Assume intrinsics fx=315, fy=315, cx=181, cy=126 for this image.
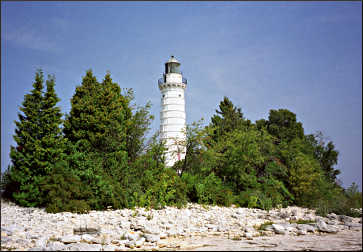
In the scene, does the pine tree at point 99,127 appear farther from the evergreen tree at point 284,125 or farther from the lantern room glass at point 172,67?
the evergreen tree at point 284,125

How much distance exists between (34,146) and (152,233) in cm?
629

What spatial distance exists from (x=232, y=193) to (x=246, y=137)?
3.71m

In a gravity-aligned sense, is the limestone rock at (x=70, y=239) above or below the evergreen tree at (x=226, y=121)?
below

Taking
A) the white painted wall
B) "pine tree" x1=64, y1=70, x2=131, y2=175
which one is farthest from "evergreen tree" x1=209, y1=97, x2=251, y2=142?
"pine tree" x1=64, y1=70, x2=131, y2=175

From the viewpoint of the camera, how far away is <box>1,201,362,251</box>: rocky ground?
298 inches

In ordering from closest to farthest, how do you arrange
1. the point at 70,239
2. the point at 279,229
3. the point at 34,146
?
the point at 70,239 → the point at 279,229 → the point at 34,146

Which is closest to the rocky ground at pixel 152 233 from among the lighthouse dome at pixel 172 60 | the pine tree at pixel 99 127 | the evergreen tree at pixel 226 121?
the pine tree at pixel 99 127

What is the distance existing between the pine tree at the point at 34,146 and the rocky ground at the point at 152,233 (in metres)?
0.69

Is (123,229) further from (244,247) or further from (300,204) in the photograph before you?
(300,204)

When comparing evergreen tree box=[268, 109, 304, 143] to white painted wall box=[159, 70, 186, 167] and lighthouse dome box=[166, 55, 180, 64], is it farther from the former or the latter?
lighthouse dome box=[166, 55, 180, 64]

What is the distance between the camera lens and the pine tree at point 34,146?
12219 millimetres

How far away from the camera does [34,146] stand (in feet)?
40.8

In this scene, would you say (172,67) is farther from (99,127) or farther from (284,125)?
(99,127)

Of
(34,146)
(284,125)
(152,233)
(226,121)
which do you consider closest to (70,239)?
(152,233)
